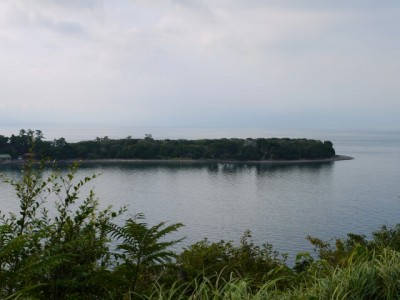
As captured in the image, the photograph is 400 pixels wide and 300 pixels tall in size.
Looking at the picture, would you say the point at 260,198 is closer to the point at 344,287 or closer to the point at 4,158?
the point at 344,287

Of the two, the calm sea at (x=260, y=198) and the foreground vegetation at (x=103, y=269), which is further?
the calm sea at (x=260, y=198)

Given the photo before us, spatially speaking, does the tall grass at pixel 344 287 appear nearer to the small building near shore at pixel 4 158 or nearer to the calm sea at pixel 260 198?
the calm sea at pixel 260 198

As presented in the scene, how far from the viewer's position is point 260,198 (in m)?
51.6

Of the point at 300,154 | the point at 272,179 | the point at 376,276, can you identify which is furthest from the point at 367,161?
the point at 376,276

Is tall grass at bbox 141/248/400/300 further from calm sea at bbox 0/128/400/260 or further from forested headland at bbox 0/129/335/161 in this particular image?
forested headland at bbox 0/129/335/161

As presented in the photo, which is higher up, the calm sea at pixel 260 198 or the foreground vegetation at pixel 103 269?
the foreground vegetation at pixel 103 269

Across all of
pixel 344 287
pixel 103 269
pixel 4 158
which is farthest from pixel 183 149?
pixel 344 287

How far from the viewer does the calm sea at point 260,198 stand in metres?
35.9

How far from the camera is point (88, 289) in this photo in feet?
13.3

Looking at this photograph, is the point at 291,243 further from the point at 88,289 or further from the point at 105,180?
the point at 105,180

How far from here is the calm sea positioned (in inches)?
1412

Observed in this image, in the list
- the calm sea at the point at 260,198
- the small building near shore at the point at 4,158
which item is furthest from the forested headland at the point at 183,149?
the calm sea at the point at 260,198

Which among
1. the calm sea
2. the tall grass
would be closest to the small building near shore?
the calm sea

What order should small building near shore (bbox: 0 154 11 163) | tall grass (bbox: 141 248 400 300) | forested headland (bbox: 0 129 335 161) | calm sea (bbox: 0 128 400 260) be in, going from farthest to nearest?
1. forested headland (bbox: 0 129 335 161)
2. small building near shore (bbox: 0 154 11 163)
3. calm sea (bbox: 0 128 400 260)
4. tall grass (bbox: 141 248 400 300)
